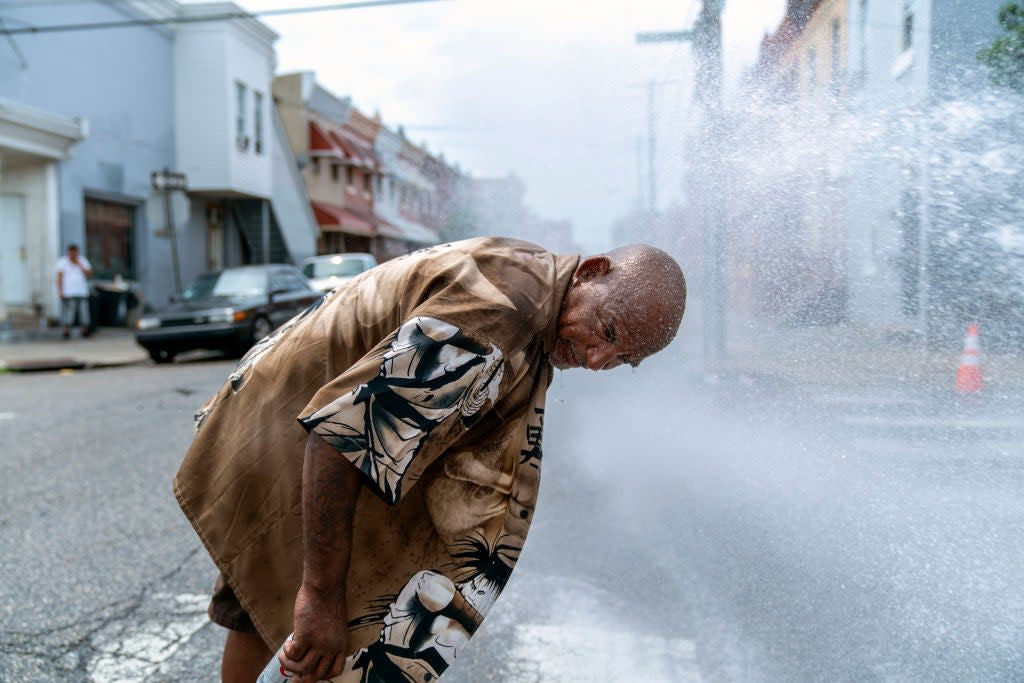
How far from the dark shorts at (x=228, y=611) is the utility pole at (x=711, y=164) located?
6.68 ft

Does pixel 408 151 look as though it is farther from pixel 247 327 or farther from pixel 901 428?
pixel 901 428

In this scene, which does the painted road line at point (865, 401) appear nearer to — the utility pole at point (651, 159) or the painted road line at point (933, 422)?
the painted road line at point (933, 422)

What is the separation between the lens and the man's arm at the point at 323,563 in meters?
1.31

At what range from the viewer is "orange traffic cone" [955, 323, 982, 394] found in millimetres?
2297

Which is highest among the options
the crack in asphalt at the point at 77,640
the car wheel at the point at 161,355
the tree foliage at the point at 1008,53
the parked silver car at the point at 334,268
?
the tree foliage at the point at 1008,53

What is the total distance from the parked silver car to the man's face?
579 inches

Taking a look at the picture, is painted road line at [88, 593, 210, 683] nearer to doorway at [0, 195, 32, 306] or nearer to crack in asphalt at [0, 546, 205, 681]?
crack in asphalt at [0, 546, 205, 681]

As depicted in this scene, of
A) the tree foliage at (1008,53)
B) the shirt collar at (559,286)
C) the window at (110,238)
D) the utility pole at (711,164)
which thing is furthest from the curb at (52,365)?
the tree foliage at (1008,53)

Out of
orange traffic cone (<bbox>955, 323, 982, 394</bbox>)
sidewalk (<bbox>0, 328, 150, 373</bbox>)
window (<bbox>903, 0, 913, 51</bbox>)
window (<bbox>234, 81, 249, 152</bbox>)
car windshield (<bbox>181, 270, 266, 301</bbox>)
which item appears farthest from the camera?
window (<bbox>234, 81, 249, 152</bbox>)

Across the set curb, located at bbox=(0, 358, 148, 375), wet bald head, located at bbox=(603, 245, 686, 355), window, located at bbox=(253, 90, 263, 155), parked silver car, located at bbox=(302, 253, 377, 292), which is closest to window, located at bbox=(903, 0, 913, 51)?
wet bald head, located at bbox=(603, 245, 686, 355)

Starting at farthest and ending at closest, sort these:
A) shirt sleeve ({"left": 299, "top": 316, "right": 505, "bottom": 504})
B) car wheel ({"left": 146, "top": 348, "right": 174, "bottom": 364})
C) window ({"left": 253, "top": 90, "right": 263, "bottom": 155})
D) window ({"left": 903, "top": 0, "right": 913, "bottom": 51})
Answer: window ({"left": 253, "top": 90, "right": 263, "bottom": 155})
car wheel ({"left": 146, "top": 348, "right": 174, "bottom": 364})
window ({"left": 903, "top": 0, "right": 913, "bottom": 51})
shirt sleeve ({"left": 299, "top": 316, "right": 505, "bottom": 504})

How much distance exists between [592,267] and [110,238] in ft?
66.9

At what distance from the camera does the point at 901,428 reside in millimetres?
2379

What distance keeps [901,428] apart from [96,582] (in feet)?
9.69
